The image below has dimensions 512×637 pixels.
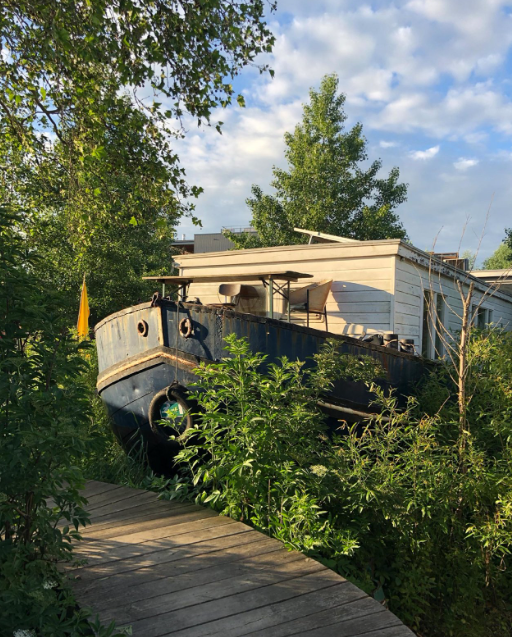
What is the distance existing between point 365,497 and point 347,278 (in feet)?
15.5

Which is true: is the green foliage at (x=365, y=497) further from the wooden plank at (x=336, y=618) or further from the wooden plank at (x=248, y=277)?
the wooden plank at (x=248, y=277)

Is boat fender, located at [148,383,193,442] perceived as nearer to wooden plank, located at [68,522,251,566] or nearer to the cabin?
wooden plank, located at [68,522,251,566]

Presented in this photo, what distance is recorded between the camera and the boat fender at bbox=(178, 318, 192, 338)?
18.9 feet

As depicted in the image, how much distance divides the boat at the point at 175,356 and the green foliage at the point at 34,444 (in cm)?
285

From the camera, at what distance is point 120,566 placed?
3.28m

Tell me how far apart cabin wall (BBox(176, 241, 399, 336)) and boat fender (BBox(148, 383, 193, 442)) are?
10.1 feet

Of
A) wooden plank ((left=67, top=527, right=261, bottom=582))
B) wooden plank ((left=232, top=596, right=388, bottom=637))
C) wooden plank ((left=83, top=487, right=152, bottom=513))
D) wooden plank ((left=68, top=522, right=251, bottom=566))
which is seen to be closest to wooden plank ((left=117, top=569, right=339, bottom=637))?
wooden plank ((left=232, top=596, right=388, bottom=637))

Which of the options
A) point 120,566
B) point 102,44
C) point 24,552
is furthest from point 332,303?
point 24,552

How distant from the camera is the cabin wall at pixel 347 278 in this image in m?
8.02

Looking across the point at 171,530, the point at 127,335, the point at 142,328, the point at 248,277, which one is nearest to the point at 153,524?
the point at 171,530

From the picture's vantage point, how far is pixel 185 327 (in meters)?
5.79

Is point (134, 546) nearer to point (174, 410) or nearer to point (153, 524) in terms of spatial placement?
point (153, 524)

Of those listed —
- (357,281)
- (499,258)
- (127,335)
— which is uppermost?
(499,258)

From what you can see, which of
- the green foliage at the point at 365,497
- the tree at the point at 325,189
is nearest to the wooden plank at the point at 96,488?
the green foliage at the point at 365,497
